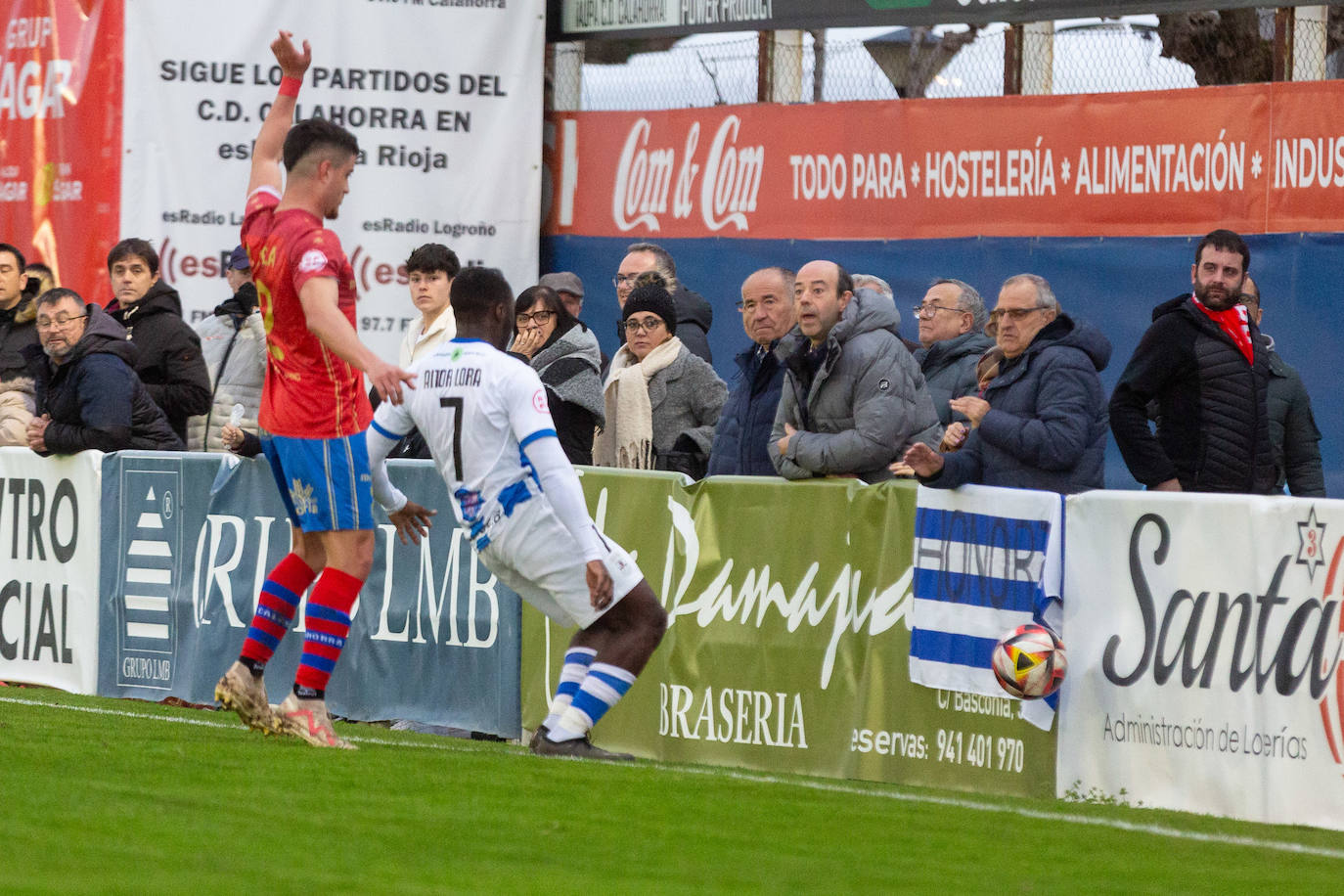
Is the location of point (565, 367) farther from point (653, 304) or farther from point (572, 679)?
point (572, 679)

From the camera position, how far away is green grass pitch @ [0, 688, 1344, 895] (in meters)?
5.79

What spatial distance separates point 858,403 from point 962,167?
496 centimetres

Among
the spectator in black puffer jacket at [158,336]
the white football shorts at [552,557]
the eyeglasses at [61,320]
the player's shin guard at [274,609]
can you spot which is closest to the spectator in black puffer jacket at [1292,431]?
the white football shorts at [552,557]

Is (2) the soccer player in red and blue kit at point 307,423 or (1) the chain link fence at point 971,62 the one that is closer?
(2) the soccer player in red and blue kit at point 307,423

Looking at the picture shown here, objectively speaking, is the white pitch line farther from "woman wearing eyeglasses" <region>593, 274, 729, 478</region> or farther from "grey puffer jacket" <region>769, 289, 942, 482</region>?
"woman wearing eyeglasses" <region>593, 274, 729, 478</region>

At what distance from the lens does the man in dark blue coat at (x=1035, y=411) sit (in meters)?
8.83

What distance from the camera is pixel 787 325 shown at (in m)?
10.4

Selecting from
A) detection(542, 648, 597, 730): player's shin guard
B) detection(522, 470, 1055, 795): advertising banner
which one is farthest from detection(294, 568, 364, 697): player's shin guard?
detection(522, 470, 1055, 795): advertising banner

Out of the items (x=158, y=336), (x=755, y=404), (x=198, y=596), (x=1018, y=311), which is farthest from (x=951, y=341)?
(x=158, y=336)

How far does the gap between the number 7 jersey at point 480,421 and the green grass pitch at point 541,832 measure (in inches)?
41.0

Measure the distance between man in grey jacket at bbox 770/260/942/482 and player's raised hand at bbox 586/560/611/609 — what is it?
4.99 feet

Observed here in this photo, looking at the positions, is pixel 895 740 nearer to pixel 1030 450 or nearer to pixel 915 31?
pixel 1030 450

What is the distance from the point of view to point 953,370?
10.4m

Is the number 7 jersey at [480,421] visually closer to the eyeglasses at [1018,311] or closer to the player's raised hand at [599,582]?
the player's raised hand at [599,582]
